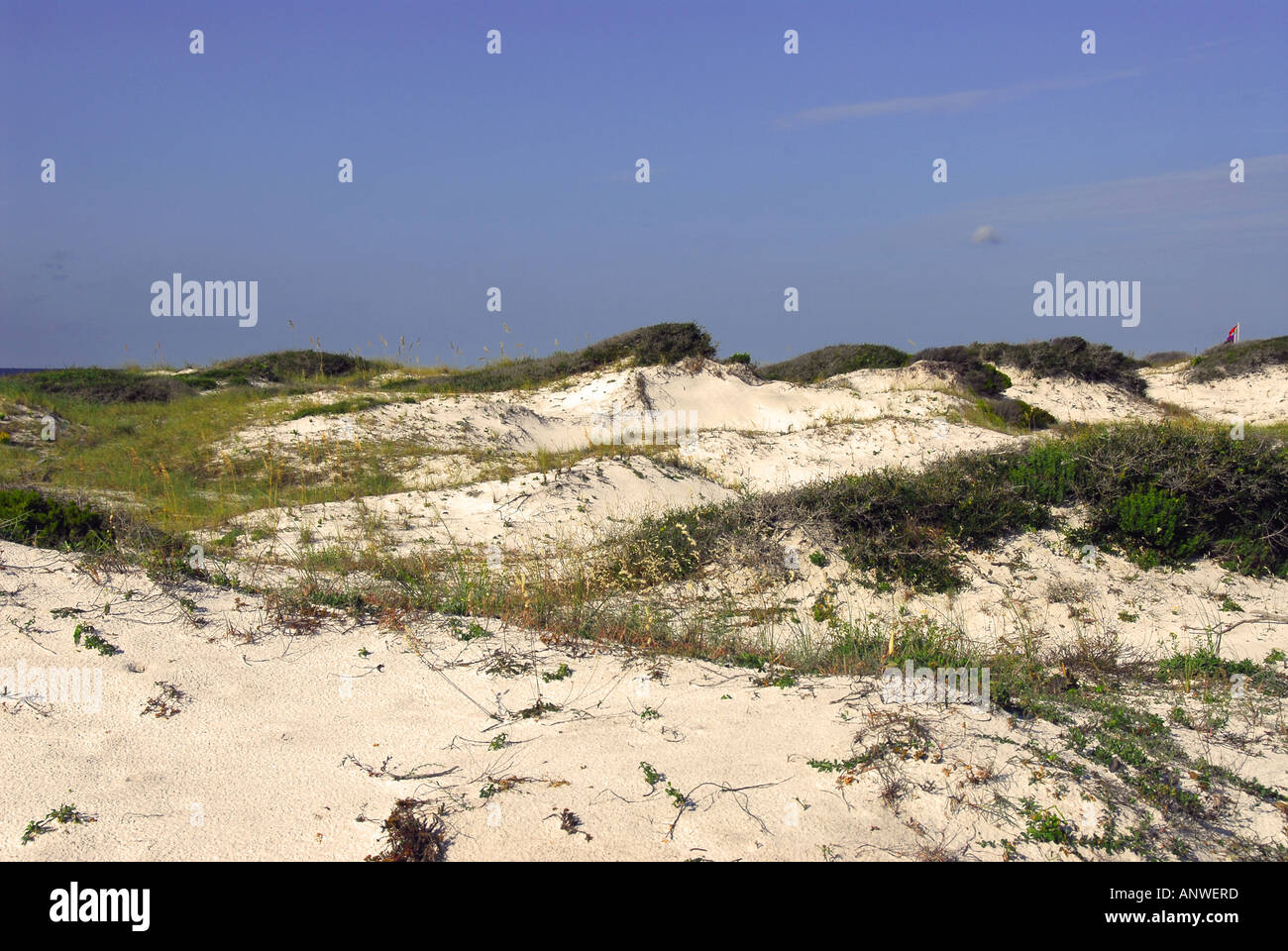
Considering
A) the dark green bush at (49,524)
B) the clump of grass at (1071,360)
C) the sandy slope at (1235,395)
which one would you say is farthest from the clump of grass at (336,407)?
the sandy slope at (1235,395)

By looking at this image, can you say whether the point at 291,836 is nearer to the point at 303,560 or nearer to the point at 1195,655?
the point at 303,560

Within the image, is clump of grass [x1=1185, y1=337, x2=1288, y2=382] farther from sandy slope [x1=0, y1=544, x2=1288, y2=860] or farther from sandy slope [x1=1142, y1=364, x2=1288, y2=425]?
sandy slope [x1=0, y1=544, x2=1288, y2=860]

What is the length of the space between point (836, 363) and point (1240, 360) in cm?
1200

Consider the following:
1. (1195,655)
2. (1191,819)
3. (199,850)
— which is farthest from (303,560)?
(1195,655)

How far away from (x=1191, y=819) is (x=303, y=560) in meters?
6.94

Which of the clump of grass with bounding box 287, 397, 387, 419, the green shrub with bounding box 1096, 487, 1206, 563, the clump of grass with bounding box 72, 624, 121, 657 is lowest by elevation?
the clump of grass with bounding box 72, 624, 121, 657

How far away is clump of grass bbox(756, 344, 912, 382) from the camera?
948 inches

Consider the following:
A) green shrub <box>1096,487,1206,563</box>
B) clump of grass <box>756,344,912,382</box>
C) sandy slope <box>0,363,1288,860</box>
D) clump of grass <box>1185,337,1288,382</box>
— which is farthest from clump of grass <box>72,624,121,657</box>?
clump of grass <box>1185,337,1288,382</box>

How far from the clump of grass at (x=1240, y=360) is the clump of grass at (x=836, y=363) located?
893cm

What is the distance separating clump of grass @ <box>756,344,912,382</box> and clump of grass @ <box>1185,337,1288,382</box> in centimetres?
893

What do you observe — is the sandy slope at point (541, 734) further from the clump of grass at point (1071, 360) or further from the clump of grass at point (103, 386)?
the clump of grass at point (1071, 360)

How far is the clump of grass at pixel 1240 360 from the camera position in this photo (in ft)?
78.3

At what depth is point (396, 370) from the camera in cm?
2614

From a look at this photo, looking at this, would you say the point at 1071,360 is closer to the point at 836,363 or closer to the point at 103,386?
→ the point at 836,363
